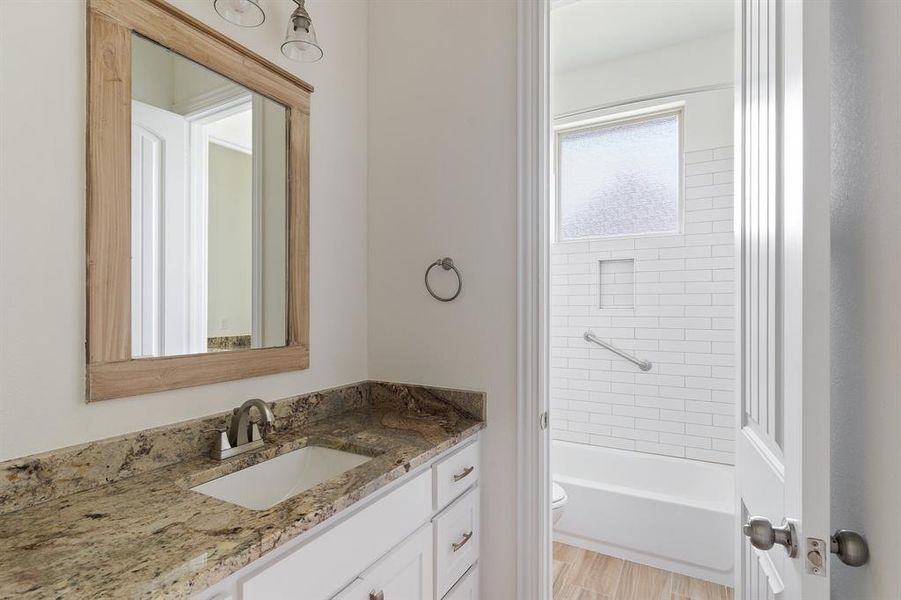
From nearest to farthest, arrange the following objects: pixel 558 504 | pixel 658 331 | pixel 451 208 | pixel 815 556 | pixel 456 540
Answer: pixel 815 556 → pixel 456 540 → pixel 451 208 → pixel 558 504 → pixel 658 331

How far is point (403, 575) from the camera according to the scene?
1130 millimetres

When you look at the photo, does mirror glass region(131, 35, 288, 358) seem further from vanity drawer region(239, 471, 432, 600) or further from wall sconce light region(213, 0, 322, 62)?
vanity drawer region(239, 471, 432, 600)

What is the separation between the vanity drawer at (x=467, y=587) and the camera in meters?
1.38

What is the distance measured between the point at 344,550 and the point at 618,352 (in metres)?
2.44

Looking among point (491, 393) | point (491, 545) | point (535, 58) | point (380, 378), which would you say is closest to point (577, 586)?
point (491, 545)

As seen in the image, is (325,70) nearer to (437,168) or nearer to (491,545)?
(437,168)

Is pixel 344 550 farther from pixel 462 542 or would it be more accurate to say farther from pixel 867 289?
pixel 867 289

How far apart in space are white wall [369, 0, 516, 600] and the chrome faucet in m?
0.62

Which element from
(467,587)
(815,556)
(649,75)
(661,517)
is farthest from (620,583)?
(649,75)

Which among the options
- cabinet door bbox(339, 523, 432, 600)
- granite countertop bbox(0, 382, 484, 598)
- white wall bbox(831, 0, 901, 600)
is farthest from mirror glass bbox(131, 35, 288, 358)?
white wall bbox(831, 0, 901, 600)

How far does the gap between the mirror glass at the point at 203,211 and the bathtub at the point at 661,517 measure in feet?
6.17

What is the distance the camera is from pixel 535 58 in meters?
1.51

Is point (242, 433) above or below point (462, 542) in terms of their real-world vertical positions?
above

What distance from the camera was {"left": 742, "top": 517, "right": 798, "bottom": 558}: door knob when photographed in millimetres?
642
